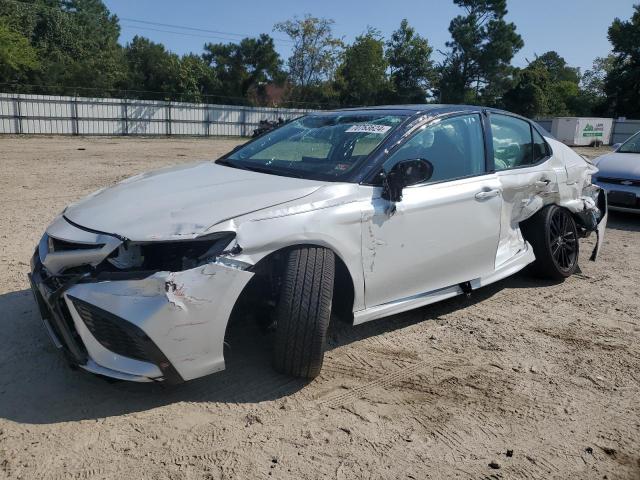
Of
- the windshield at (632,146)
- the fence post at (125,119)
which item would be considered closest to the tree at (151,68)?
the fence post at (125,119)

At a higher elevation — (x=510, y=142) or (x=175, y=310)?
(x=510, y=142)

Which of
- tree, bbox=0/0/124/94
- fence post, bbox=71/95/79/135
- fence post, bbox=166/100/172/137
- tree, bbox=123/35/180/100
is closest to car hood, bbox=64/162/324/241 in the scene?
fence post, bbox=71/95/79/135

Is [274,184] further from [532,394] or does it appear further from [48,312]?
[532,394]

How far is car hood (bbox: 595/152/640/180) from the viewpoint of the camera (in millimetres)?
7809

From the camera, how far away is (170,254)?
2648mm

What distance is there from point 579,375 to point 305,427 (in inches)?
70.1

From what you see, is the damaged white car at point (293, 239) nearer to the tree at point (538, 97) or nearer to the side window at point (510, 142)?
the side window at point (510, 142)

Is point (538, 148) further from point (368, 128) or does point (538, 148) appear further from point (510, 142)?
point (368, 128)

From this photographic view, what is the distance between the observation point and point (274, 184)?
318 centimetres

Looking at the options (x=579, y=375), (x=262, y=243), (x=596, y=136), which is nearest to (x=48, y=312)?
(x=262, y=243)

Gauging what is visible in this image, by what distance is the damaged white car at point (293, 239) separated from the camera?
255 cm

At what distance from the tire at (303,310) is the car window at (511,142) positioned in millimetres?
2112

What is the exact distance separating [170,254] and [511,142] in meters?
3.21

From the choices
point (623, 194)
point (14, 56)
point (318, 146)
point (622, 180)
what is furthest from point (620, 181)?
point (14, 56)
